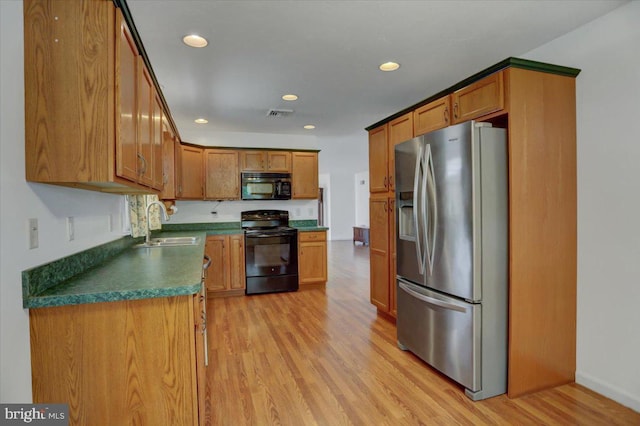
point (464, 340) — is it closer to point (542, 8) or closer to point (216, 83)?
point (542, 8)

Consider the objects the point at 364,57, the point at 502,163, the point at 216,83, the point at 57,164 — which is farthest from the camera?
the point at 216,83

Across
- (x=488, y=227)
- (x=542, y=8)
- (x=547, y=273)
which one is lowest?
(x=547, y=273)

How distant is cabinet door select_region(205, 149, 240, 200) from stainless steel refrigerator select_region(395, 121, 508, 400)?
3.26 meters

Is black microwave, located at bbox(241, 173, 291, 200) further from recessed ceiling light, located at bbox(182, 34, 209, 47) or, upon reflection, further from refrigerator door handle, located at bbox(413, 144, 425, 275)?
refrigerator door handle, located at bbox(413, 144, 425, 275)

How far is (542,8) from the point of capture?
Result: 80.0 inches

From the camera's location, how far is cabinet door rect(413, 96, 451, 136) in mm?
2582

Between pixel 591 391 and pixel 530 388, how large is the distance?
0.41 m

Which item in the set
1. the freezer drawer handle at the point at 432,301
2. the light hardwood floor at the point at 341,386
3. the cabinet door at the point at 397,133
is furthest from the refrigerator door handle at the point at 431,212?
the light hardwood floor at the point at 341,386

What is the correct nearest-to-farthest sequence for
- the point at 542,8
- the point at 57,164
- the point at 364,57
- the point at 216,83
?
1. the point at 57,164
2. the point at 542,8
3. the point at 364,57
4. the point at 216,83

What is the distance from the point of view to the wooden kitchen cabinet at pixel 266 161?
5.04 metres

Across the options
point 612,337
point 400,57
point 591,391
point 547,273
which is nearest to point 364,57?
point 400,57

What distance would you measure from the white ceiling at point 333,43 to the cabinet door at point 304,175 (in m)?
1.46

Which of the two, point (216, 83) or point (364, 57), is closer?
point (364, 57)

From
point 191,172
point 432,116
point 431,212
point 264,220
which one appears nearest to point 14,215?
point 431,212
